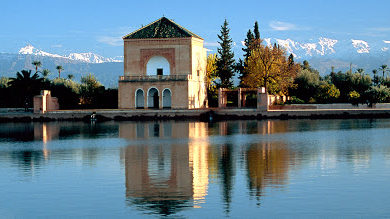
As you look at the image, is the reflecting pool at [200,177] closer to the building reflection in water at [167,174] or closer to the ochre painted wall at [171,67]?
the building reflection in water at [167,174]

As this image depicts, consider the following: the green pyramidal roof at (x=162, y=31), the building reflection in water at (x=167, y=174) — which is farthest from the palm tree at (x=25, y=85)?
the building reflection in water at (x=167, y=174)

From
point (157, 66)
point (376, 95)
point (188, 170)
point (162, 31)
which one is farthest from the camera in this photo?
point (157, 66)

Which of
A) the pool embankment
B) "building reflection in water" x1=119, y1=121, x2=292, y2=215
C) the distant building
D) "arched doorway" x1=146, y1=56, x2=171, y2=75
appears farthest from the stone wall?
"building reflection in water" x1=119, y1=121, x2=292, y2=215

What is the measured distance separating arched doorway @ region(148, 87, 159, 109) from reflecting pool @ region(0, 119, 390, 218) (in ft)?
86.6

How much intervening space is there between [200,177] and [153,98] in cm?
4184

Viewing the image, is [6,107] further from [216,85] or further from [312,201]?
[312,201]

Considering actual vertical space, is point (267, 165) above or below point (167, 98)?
below

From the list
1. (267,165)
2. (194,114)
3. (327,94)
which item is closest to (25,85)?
(194,114)

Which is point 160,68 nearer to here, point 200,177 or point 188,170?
point 188,170

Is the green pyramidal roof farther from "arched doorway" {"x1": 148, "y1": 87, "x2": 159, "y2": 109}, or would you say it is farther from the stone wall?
the stone wall

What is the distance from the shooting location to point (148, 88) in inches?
2394

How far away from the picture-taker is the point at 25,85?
6225cm

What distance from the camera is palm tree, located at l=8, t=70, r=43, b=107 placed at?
204 feet

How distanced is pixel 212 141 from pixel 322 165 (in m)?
11.7
